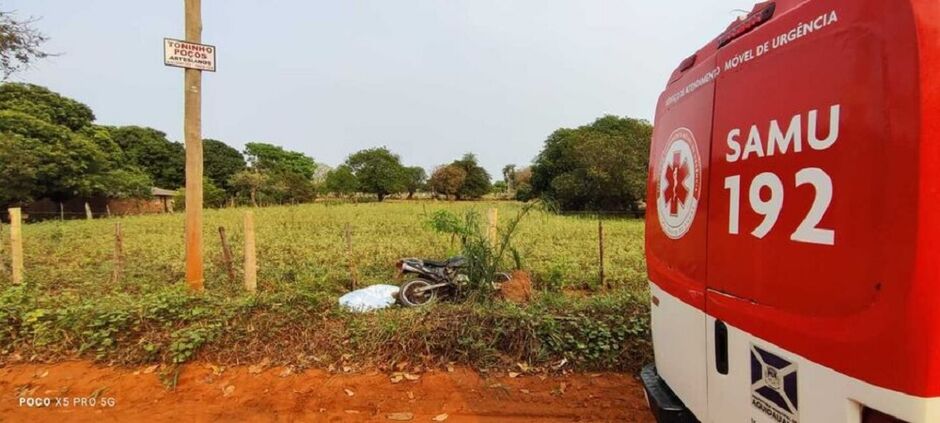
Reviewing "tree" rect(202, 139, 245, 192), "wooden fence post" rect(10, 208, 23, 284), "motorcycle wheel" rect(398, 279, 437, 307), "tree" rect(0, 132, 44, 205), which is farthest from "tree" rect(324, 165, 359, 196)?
"motorcycle wheel" rect(398, 279, 437, 307)

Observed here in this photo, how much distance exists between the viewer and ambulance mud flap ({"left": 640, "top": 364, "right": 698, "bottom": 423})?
211 centimetres

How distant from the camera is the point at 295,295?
4781 mm

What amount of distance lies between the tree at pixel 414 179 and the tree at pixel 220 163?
17.7 m

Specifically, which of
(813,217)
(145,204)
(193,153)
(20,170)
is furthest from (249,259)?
(145,204)

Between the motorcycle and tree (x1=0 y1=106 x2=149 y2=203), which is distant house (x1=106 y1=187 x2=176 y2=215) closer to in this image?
tree (x1=0 y1=106 x2=149 y2=203)

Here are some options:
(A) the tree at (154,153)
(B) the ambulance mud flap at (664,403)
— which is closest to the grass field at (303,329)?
(B) the ambulance mud flap at (664,403)

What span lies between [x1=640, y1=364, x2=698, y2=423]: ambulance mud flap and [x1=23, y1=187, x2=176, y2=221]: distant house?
30704 millimetres

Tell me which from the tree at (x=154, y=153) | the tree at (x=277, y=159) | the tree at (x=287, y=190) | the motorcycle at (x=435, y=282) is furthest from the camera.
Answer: the tree at (x=277, y=159)

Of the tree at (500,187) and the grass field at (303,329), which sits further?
the tree at (500,187)

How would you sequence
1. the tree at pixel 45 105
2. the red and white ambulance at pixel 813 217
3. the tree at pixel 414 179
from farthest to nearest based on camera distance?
the tree at pixel 414 179 → the tree at pixel 45 105 → the red and white ambulance at pixel 813 217

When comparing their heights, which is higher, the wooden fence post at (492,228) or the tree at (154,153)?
the tree at (154,153)

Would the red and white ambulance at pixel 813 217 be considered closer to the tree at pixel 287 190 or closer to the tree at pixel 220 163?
the tree at pixel 287 190

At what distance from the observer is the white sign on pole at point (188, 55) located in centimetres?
486

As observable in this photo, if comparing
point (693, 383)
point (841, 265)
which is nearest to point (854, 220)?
point (841, 265)
